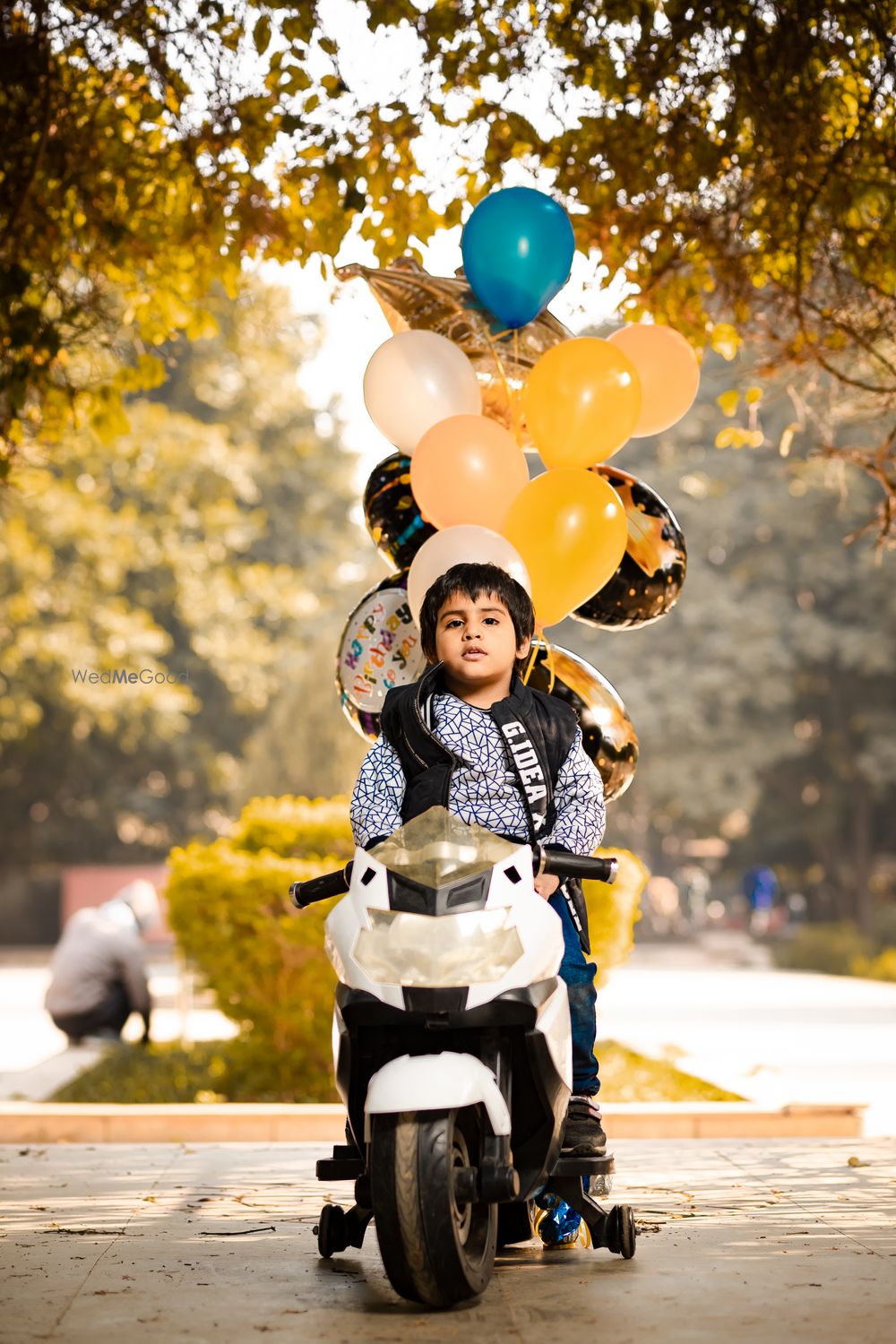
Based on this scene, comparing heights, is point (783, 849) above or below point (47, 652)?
below

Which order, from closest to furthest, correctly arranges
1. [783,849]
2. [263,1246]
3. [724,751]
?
[263,1246], [724,751], [783,849]

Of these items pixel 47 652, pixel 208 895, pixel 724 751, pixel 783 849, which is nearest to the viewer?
pixel 208 895

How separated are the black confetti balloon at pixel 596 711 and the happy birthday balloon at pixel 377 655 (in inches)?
18.2

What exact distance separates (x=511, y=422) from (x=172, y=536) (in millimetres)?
20275

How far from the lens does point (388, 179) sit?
273 inches

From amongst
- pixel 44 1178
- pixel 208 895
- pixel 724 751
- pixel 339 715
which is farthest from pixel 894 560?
pixel 44 1178

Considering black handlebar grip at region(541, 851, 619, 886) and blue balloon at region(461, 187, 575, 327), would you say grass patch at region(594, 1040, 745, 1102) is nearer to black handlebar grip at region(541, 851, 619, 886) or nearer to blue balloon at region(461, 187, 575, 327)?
blue balloon at region(461, 187, 575, 327)

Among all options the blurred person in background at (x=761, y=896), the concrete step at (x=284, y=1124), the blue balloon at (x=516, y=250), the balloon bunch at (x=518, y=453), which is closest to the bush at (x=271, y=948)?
the concrete step at (x=284, y=1124)

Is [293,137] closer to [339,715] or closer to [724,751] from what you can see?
[339,715]

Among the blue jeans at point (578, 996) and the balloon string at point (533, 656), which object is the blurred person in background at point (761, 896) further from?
the blue jeans at point (578, 996)

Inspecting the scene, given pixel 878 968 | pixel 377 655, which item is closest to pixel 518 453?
pixel 377 655

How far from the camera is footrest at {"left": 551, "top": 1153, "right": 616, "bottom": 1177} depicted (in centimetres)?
398

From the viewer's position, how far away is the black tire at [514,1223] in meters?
4.12

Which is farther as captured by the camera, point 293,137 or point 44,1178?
point 293,137
